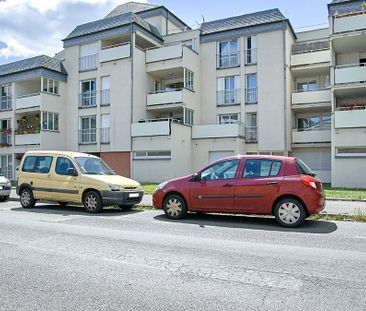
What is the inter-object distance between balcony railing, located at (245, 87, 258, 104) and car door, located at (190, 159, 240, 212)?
60.9ft

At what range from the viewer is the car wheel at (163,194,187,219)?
34.1 ft

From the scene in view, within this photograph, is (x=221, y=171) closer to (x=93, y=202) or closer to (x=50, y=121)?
(x=93, y=202)

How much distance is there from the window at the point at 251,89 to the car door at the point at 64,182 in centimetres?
1802

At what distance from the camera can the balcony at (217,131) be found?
25.9 m

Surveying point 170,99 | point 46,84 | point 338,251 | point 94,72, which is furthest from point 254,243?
point 46,84

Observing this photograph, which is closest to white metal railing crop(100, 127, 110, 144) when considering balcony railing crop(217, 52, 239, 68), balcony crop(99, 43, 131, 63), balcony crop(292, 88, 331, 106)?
balcony crop(99, 43, 131, 63)

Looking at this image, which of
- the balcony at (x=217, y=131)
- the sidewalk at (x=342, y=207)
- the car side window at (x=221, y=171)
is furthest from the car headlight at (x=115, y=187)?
the balcony at (x=217, y=131)

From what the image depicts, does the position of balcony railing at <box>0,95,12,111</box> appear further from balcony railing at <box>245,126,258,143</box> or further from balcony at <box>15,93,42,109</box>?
balcony railing at <box>245,126,258,143</box>

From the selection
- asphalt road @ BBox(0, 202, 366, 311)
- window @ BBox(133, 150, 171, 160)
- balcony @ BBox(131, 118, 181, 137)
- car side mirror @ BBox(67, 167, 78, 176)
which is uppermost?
balcony @ BBox(131, 118, 181, 137)

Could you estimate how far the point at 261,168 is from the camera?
380 inches

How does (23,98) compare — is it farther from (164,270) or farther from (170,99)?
(164,270)

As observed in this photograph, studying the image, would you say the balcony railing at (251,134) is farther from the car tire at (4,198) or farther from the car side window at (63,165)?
the car side window at (63,165)

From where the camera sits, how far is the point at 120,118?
28484 millimetres

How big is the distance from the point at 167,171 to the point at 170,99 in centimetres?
555
